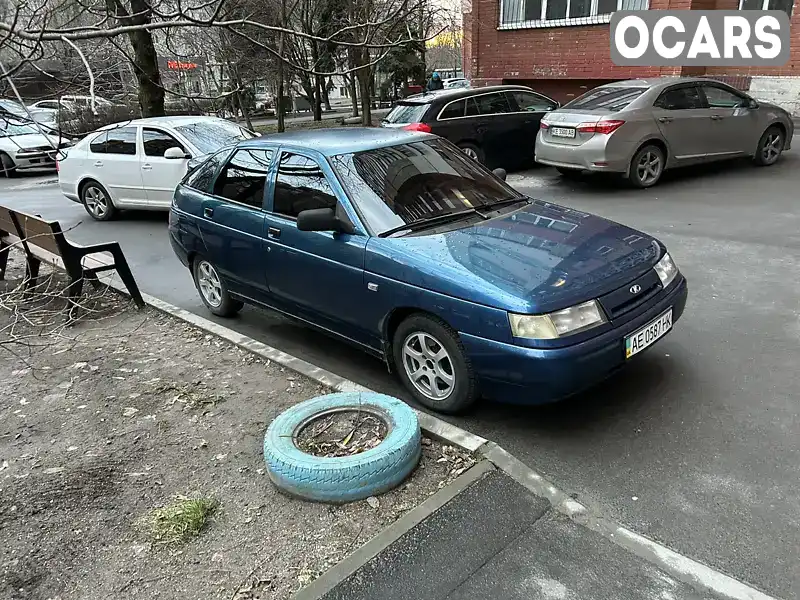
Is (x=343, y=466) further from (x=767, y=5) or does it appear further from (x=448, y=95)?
(x=767, y=5)

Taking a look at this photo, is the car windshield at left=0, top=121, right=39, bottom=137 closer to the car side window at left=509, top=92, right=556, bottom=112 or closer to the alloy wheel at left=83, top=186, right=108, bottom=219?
the alloy wheel at left=83, top=186, right=108, bottom=219

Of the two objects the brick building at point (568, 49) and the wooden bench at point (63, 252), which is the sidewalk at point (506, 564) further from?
the brick building at point (568, 49)

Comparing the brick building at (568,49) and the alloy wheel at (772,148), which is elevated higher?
the brick building at (568,49)

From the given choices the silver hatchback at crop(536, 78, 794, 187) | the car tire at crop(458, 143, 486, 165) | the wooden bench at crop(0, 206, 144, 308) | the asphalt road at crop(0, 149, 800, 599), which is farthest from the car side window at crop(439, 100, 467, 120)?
the wooden bench at crop(0, 206, 144, 308)

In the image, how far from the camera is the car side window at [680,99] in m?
9.67

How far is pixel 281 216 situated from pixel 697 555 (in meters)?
3.38

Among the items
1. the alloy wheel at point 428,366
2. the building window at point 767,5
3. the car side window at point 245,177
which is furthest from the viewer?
the building window at point 767,5

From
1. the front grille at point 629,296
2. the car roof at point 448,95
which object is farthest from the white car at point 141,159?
the front grille at point 629,296

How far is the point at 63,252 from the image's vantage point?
228 inches

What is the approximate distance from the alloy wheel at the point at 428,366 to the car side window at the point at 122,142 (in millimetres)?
7756

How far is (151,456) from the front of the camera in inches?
141

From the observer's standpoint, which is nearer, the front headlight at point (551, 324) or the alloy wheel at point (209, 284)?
the front headlight at point (551, 324)

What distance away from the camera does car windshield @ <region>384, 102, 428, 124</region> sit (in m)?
11.3

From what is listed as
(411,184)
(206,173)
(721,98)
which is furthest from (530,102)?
(411,184)
